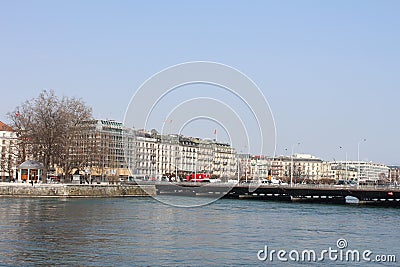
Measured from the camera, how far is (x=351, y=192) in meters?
89.6

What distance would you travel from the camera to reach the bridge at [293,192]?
89.1m

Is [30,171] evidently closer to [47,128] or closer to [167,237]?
[47,128]

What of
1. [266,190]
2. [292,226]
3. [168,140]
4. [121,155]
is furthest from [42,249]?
[168,140]

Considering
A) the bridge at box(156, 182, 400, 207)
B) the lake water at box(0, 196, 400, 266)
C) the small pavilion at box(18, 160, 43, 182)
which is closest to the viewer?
the lake water at box(0, 196, 400, 266)

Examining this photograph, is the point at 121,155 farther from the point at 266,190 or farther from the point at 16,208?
the point at 16,208

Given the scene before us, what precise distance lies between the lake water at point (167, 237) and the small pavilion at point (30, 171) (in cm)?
2708

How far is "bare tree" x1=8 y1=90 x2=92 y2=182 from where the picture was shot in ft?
305

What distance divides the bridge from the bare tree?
18150 mm

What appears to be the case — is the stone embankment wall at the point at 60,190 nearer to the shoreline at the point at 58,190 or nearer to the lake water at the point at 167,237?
the shoreline at the point at 58,190

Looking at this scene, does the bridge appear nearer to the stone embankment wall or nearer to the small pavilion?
the stone embankment wall

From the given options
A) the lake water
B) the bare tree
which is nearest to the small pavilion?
the bare tree

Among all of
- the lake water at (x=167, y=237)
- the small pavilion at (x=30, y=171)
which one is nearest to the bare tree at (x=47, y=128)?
the small pavilion at (x=30, y=171)

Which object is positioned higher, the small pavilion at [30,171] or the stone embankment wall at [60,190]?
the small pavilion at [30,171]

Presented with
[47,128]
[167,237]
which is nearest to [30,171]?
[47,128]
